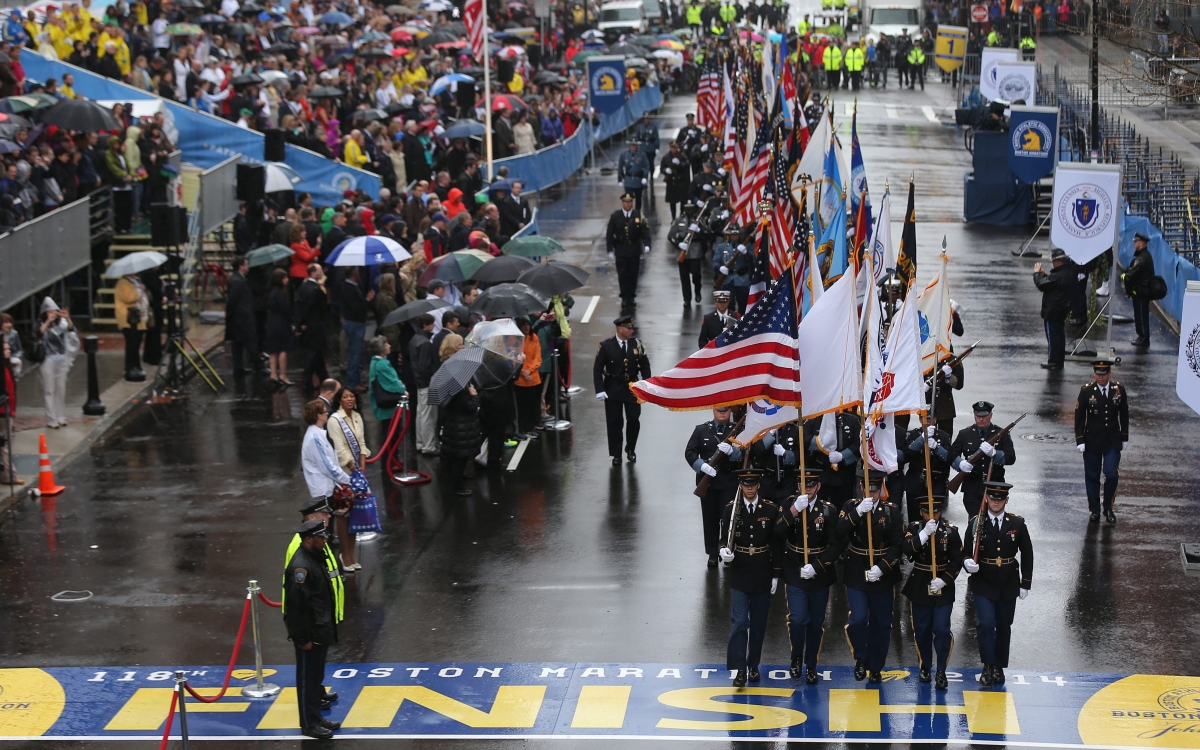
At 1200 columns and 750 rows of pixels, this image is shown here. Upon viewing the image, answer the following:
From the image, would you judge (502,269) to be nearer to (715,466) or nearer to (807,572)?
(715,466)

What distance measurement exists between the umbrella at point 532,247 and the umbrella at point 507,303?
9.79 feet

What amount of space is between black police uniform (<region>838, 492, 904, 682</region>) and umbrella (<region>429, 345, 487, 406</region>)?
553 centimetres

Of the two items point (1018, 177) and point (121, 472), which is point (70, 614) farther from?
point (1018, 177)

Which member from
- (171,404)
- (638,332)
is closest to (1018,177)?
Result: (638,332)

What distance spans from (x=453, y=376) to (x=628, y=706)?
5682 mm

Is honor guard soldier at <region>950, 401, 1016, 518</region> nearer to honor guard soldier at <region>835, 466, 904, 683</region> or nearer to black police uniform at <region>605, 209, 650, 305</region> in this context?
honor guard soldier at <region>835, 466, 904, 683</region>

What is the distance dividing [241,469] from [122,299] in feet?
14.5

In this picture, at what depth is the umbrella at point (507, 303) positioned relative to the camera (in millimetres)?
18406

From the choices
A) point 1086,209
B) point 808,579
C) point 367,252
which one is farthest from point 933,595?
point 1086,209

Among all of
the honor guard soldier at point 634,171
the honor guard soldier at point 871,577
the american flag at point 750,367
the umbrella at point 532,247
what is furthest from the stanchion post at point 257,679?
the honor guard soldier at point 634,171

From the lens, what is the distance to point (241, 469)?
60.3 ft

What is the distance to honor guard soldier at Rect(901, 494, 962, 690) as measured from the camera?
39.7 feet

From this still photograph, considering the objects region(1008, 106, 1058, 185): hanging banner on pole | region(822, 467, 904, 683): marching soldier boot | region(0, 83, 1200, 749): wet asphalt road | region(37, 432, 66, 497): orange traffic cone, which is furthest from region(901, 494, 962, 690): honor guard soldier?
region(1008, 106, 1058, 185): hanging banner on pole

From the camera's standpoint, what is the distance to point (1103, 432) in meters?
15.8
